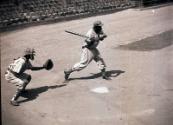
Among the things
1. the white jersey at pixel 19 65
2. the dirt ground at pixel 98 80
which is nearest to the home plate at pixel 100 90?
the dirt ground at pixel 98 80

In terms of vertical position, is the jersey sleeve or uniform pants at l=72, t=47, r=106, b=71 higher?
the jersey sleeve

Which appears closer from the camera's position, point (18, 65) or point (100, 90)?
point (18, 65)

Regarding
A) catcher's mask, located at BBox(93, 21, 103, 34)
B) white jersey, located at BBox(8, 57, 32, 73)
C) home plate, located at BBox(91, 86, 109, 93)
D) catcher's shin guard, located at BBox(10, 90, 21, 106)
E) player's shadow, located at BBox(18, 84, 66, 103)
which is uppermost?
catcher's mask, located at BBox(93, 21, 103, 34)

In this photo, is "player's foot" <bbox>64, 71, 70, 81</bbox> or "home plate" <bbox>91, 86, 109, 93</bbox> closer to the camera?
"home plate" <bbox>91, 86, 109, 93</bbox>

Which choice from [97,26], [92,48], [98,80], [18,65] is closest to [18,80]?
[18,65]

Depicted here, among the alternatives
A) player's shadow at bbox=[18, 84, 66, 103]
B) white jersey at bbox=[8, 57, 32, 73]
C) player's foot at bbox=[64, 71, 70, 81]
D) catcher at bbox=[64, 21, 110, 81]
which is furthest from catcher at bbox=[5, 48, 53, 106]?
catcher at bbox=[64, 21, 110, 81]

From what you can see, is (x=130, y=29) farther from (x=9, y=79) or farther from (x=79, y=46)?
(x=9, y=79)

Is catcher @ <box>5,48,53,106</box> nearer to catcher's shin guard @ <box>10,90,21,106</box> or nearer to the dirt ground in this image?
catcher's shin guard @ <box>10,90,21,106</box>

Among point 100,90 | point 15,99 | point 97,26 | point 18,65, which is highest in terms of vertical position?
point 97,26

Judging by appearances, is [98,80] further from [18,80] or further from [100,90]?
[18,80]

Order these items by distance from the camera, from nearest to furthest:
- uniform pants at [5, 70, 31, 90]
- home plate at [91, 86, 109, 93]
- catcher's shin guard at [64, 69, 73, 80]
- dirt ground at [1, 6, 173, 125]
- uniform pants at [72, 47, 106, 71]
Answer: dirt ground at [1, 6, 173, 125] → uniform pants at [5, 70, 31, 90] → home plate at [91, 86, 109, 93] → uniform pants at [72, 47, 106, 71] → catcher's shin guard at [64, 69, 73, 80]

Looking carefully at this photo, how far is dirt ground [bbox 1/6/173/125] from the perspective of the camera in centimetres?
950

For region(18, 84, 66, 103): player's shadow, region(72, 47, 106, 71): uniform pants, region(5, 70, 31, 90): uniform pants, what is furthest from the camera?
region(72, 47, 106, 71): uniform pants

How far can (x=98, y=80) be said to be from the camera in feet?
37.0
